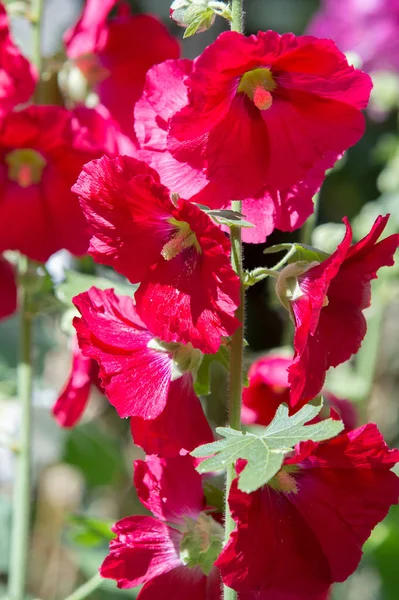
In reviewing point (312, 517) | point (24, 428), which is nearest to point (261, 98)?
point (312, 517)

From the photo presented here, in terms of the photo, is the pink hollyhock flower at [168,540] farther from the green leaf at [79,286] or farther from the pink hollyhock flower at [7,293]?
the pink hollyhock flower at [7,293]

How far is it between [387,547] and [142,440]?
0.74 m

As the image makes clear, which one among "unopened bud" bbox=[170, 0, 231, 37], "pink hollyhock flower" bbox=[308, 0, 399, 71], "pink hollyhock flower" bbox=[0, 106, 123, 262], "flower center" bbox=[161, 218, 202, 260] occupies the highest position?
"unopened bud" bbox=[170, 0, 231, 37]

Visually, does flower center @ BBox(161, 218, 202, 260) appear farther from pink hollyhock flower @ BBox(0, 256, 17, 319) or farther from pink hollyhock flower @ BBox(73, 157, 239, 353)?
pink hollyhock flower @ BBox(0, 256, 17, 319)

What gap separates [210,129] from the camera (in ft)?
1.79

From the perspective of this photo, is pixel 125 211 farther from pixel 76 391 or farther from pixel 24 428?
pixel 24 428

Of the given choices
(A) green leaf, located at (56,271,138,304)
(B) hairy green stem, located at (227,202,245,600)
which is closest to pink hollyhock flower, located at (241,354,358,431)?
(A) green leaf, located at (56,271,138,304)

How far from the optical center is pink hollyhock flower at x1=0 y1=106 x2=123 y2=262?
0.84 metres

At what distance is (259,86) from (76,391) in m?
0.29

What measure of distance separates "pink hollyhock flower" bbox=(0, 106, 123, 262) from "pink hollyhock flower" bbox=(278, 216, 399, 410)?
343mm

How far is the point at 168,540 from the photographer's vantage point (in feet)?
2.06

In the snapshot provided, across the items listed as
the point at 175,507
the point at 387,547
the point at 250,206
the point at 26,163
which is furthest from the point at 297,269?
the point at 387,547

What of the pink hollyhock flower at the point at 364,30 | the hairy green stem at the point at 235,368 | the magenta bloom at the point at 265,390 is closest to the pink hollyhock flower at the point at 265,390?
the magenta bloom at the point at 265,390

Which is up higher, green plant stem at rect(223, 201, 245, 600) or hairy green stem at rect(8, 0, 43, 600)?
green plant stem at rect(223, 201, 245, 600)
